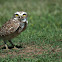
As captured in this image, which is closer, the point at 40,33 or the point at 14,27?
the point at 14,27

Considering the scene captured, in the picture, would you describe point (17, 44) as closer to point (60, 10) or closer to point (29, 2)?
point (60, 10)

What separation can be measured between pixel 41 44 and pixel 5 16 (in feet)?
13.6

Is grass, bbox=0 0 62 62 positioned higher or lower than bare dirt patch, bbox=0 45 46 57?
higher

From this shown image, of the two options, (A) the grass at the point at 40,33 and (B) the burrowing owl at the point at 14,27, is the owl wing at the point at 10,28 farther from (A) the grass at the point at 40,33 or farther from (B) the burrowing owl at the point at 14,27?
(A) the grass at the point at 40,33

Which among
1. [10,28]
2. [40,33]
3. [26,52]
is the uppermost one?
[10,28]

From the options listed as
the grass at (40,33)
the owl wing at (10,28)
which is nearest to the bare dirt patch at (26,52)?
the grass at (40,33)

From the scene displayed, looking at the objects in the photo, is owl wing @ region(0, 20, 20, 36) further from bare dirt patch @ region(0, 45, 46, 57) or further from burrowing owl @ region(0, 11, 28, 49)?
bare dirt patch @ region(0, 45, 46, 57)

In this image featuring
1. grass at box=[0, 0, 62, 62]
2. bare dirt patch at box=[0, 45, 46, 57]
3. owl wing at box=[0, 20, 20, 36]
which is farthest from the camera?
owl wing at box=[0, 20, 20, 36]

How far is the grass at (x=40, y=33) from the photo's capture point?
6.95 metres

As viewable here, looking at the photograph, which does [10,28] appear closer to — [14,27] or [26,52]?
[14,27]

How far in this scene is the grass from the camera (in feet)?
22.8

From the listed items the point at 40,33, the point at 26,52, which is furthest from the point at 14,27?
the point at 40,33

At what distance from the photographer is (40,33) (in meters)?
8.97

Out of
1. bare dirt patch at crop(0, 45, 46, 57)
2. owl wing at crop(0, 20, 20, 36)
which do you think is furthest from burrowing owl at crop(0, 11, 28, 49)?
bare dirt patch at crop(0, 45, 46, 57)
